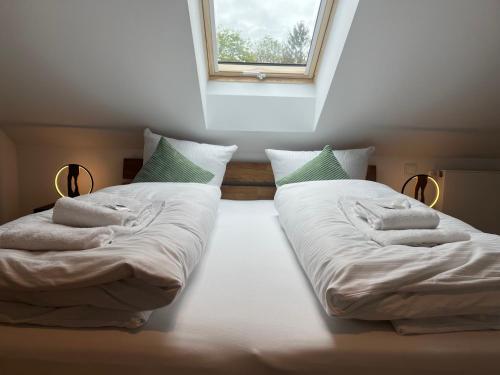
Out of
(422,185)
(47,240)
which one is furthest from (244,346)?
(422,185)

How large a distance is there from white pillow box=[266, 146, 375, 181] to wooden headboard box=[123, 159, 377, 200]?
24 centimetres

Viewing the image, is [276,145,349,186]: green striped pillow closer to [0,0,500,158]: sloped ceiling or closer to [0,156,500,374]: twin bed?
[0,0,500,158]: sloped ceiling

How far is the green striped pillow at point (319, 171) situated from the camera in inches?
85.7

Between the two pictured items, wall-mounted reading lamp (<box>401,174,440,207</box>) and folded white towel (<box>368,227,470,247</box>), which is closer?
folded white towel (<box>368,227,470,247</box>)

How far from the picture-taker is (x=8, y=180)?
104 inches

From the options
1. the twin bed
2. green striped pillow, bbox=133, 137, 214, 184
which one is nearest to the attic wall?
green striped pillow, bbox=133, 137, 214, 184

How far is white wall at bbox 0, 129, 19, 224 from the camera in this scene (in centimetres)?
259

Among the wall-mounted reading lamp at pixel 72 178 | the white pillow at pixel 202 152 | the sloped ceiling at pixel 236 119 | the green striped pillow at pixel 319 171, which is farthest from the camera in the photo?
the wall-mounted reading lamp at pixel 72 178

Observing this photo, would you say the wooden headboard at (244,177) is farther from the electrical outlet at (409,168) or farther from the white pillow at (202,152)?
the electrical outlet at (409,168)

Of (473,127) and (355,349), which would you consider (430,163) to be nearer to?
(473,127)

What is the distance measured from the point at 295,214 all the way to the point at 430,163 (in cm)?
187

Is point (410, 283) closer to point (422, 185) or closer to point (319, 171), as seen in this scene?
point (319, 171)

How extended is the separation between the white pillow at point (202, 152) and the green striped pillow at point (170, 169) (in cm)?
6

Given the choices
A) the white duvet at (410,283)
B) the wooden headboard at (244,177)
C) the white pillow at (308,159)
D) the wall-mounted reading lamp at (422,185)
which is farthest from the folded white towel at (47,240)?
the wall-mounted reading lamp at (422,185)
